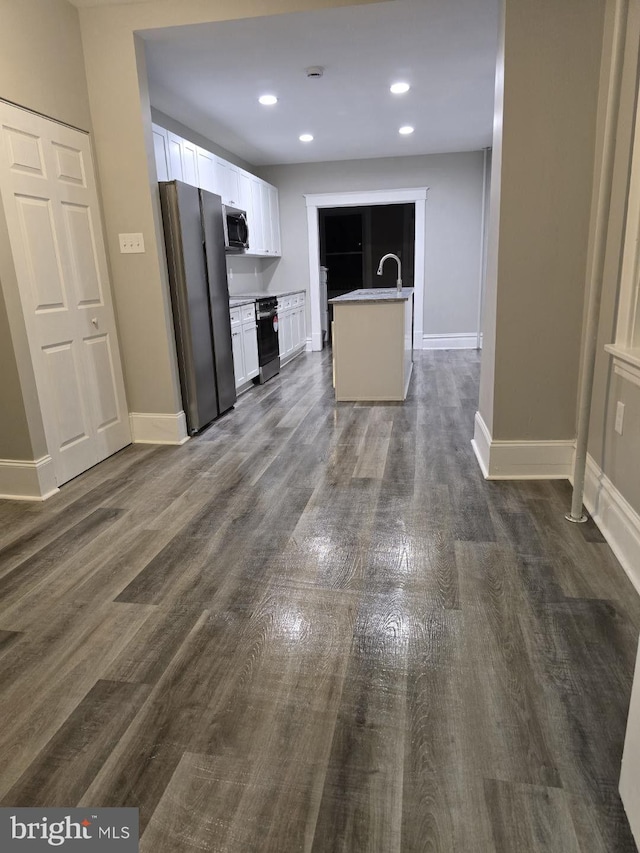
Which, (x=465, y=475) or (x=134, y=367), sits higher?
(x=134, y=367)

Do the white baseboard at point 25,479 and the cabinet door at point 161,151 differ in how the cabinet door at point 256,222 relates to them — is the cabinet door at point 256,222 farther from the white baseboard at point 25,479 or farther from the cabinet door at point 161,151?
the white baseboard at point 25,479

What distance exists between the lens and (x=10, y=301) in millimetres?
2684

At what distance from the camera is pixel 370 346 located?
4.69 m

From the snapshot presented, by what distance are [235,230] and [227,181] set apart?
67 cm

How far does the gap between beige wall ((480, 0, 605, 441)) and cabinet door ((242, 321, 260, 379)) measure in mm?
2799

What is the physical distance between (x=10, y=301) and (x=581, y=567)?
9.54ft

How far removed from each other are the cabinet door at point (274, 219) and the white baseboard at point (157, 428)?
4.25m

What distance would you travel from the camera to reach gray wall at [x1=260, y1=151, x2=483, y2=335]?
706 cm

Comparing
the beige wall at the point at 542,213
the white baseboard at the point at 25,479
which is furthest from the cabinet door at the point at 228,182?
the white baseboard at the point at 25,479

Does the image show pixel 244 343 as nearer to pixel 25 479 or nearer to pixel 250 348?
pixel 250 348

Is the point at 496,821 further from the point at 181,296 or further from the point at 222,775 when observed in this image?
the point at 181,296

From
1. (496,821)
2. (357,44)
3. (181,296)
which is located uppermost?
(357,44)

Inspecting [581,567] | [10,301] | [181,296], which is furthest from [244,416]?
[581,567]

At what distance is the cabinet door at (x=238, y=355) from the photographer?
191 inches
